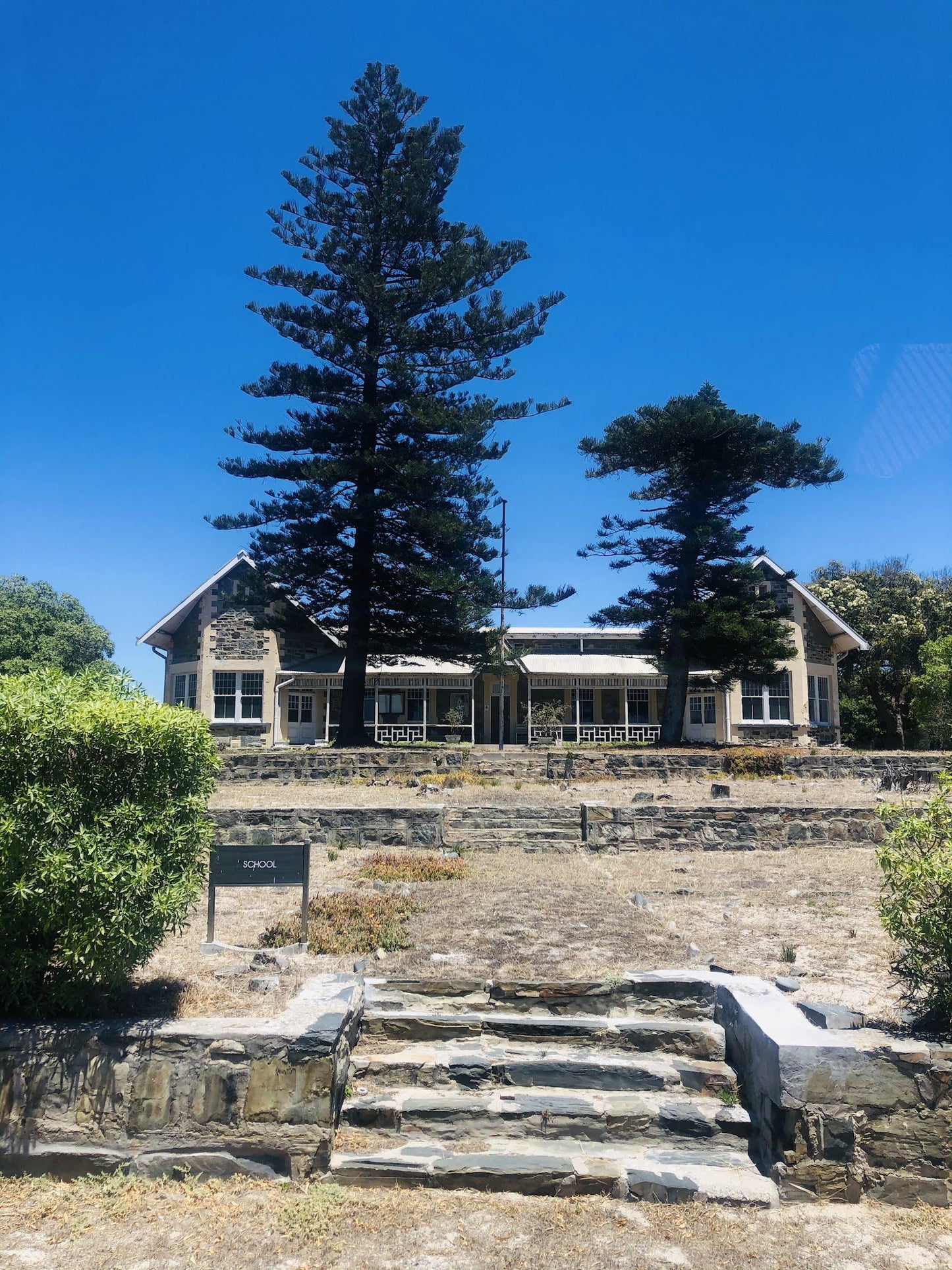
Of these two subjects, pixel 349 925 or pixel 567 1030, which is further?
pixel 349 925

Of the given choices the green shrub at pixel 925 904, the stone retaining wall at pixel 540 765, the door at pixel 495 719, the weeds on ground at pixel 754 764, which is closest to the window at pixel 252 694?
the door at pixel 495 719

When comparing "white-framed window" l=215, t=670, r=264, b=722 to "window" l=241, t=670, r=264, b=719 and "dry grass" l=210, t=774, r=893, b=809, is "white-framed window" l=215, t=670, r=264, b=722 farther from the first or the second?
"dry grass" l=210, t=774, r=893, b=809

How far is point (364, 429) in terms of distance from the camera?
24.1 m

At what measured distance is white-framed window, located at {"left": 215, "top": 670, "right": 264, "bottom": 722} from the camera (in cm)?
3070

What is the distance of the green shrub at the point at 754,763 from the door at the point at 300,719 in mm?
15412

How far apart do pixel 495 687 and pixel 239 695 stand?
1005 centimetres

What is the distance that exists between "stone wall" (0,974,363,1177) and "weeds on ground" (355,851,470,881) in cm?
544

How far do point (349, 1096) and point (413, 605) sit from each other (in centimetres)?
1961

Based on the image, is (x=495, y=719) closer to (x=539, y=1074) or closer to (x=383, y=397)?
(x=383, y=397)

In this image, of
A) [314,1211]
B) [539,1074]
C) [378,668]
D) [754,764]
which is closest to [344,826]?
[539,1074]

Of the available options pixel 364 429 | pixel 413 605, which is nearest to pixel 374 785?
pixel 413 605

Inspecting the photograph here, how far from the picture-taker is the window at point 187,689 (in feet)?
101

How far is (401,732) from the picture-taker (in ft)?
107

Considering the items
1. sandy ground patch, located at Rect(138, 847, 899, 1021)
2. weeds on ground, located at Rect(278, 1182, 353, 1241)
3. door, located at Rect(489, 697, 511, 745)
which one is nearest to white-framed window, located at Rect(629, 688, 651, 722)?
door, located at Rect(489, 697, 511, 745)
